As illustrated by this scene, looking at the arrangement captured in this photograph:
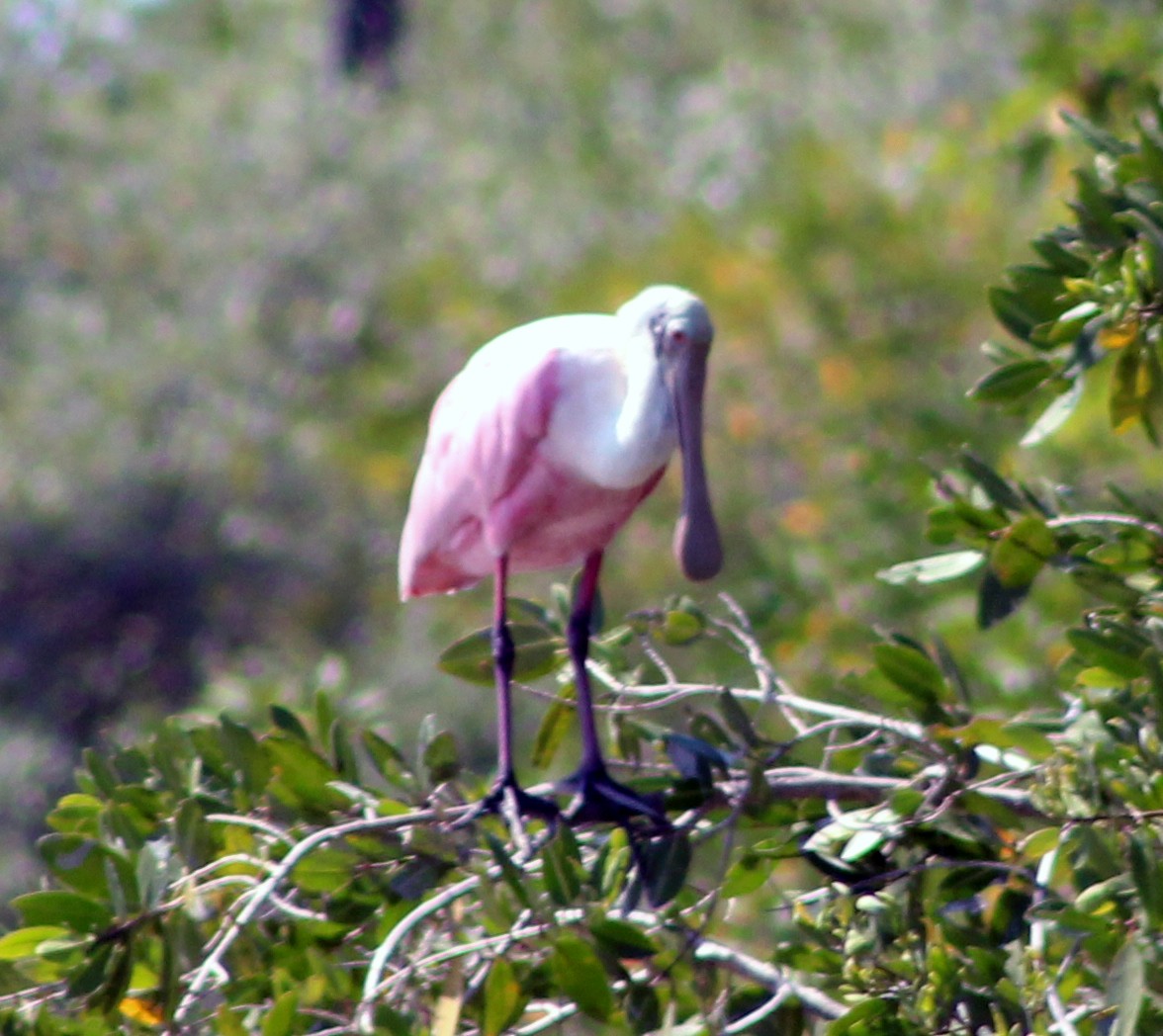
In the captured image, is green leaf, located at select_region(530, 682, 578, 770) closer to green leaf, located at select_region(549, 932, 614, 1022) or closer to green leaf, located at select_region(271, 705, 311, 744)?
green leaf, located at select_region(271, 705, 311, 744)

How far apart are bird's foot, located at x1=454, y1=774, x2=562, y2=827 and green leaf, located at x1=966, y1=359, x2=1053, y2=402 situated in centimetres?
89

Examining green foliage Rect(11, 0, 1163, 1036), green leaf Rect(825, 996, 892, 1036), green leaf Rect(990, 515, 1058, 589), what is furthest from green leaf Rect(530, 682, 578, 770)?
green leaf Rect(825, 996, 892, 1036)

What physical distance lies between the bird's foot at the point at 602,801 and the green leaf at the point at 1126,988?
0.79 meters

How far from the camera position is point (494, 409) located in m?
3.04

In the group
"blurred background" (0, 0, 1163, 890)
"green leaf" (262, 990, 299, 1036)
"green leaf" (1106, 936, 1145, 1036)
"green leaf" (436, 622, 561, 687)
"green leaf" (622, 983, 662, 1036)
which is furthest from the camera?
"blurred background" (0, 0, 1163, 890)

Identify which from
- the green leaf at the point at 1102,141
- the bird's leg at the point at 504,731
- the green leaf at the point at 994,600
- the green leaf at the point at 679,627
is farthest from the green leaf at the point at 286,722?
the green leaf at the point at 1102,141

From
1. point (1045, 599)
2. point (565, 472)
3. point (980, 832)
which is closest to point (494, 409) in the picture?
point (565, 472)

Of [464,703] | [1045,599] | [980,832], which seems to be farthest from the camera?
[464,703]

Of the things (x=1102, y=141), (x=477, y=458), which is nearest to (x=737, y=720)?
(x=477, y=458)

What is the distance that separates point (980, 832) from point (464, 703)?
6.83 meters

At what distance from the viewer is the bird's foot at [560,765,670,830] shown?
8.65ft

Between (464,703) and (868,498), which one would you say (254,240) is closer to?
(464,703)

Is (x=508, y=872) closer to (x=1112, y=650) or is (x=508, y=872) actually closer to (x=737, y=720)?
(x=737, y=720)

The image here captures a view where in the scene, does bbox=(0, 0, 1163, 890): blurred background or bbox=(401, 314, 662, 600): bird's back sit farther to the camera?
bbox=(0, 0, 1163, 890): blurred background
